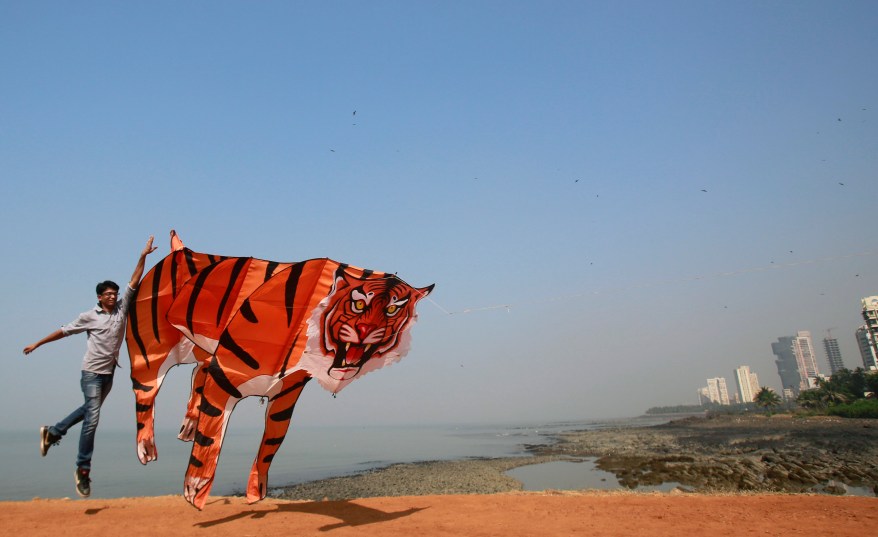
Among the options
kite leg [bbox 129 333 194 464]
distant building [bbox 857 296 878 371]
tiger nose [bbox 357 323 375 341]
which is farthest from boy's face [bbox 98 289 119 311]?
distant building [bbox 857 296 878 371]

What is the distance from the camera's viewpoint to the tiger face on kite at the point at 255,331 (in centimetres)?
742

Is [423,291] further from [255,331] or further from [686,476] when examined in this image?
[686,476]

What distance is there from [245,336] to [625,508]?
6.94 meters

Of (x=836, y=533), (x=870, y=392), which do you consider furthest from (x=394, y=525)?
(x=870, y=392)

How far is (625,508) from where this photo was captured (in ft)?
27.7

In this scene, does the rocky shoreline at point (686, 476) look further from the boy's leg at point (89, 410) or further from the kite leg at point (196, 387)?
the boy's leg at point (89, 410)

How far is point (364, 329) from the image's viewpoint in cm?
794

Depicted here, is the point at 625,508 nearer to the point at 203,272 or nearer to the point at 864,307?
the point at 203,272

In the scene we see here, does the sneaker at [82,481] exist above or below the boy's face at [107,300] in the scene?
below

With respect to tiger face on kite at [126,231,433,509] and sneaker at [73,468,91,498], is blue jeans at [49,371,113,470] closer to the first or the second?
sneaker at [73,468,91,498]

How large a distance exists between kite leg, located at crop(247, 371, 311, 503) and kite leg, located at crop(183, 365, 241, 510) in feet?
3.49

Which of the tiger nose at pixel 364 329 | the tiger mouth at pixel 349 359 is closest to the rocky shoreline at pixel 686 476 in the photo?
the tiger mouth at pixel 349 359

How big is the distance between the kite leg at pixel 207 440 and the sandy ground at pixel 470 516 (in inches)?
24.7

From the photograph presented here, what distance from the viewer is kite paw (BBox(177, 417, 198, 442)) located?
8008mm
